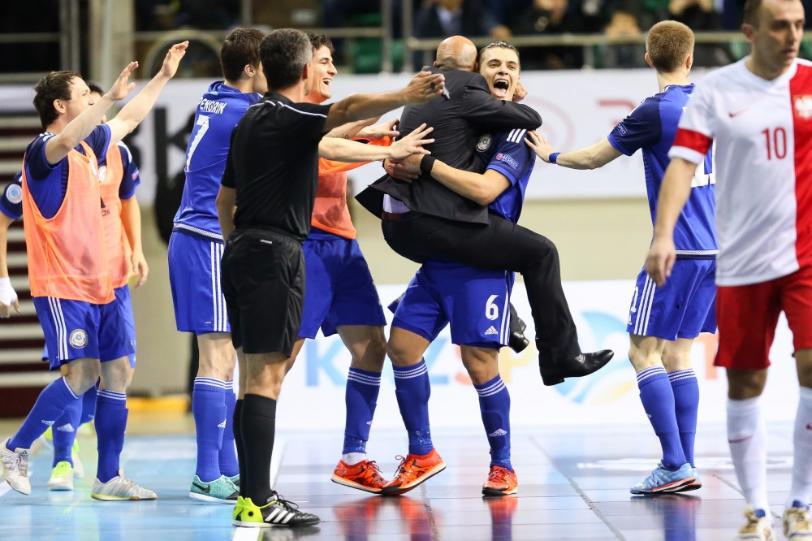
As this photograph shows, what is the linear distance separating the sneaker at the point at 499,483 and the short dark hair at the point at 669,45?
2.17 m

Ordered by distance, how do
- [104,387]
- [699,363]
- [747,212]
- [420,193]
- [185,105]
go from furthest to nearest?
1. [185,105]
2. [699,363]
3. [104,387]
4. [420,193]
5. [747,212]

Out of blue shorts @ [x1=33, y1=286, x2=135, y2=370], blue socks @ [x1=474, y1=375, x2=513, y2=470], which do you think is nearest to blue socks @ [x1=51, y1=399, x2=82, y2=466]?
blue shorts @ [x1=33, y1=286, x2=135, y2=370]

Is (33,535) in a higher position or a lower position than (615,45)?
lower

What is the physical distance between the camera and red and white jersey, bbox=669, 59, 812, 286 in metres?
4.86

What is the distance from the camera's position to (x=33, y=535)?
19.0 ft

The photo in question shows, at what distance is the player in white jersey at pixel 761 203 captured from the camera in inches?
190

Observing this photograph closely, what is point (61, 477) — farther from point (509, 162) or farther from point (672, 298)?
point (672, 298)

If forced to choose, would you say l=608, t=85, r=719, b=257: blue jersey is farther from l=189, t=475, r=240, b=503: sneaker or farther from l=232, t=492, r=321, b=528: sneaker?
l=189, t=475, r=240, b=503: sneaker

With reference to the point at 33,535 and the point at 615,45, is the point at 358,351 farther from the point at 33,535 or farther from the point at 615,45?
the point at 615,45

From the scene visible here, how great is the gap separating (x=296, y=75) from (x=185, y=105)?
739 cm

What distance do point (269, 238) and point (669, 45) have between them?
232 cm

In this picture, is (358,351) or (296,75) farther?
(358,351)

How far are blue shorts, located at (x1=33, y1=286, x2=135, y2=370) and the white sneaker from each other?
516 mm

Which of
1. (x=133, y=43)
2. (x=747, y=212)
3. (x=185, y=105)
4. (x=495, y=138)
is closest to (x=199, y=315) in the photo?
(x=495, y=138)
